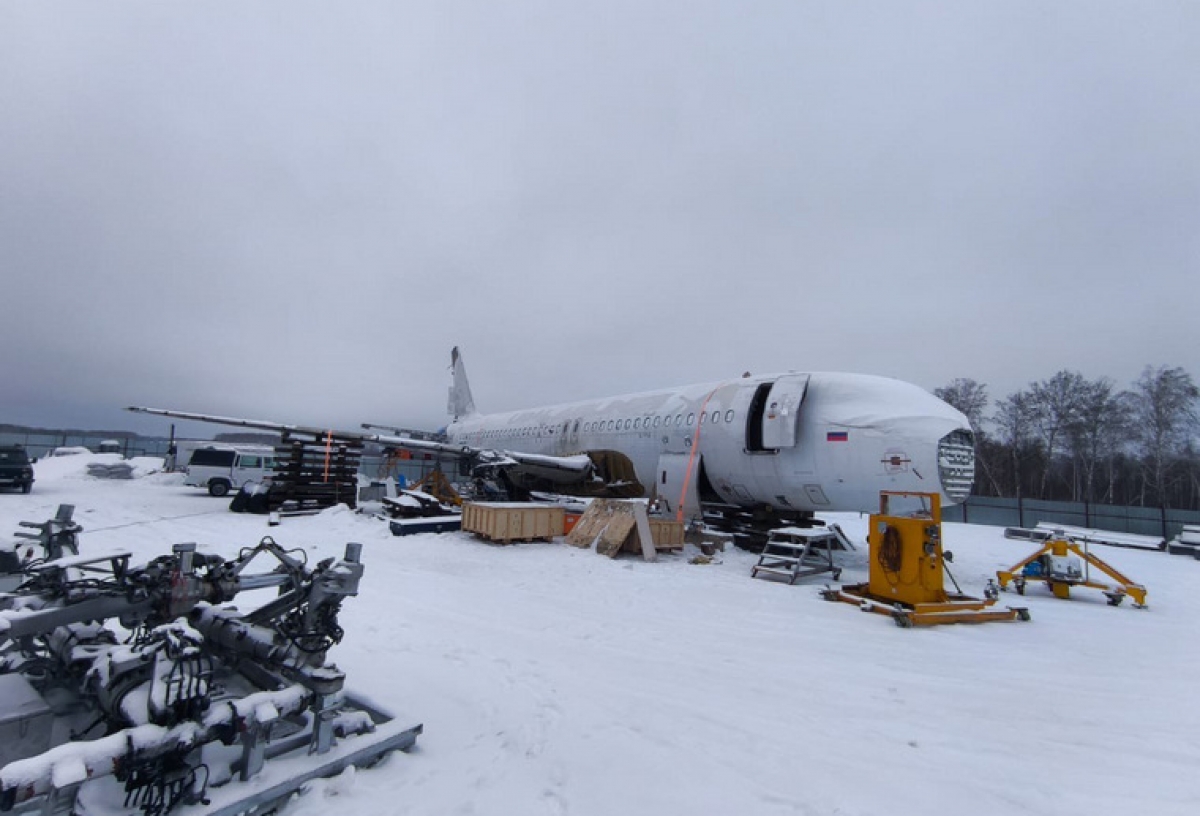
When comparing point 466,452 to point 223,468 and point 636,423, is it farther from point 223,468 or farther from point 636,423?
point 223,468

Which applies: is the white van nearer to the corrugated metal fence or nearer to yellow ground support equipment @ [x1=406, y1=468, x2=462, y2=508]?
yellow ground support equipment @ [x1=406, y1=468, x2=462, y2=508]

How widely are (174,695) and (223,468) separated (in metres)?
26.8

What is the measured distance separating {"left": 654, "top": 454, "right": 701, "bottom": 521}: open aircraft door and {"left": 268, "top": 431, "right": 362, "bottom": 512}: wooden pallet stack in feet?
31.6

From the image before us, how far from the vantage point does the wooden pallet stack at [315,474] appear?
686 inches

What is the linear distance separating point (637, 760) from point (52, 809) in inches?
115

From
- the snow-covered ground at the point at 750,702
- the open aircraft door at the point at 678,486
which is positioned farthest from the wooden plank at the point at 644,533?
the snow-covered ground at the point at 750,702

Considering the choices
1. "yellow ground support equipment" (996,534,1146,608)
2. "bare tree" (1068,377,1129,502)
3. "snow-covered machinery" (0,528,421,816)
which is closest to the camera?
"snow-covered machinery" (0,528,421,816)

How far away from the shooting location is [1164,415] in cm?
3566

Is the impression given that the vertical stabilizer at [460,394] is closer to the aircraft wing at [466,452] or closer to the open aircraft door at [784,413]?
the aircraft wing at [466,452]

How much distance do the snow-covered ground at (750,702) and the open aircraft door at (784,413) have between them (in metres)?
3.89

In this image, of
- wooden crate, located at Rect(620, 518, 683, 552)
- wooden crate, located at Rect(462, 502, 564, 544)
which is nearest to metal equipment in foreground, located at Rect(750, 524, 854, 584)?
wooden crate, located at Rect(620, 518, 683, 552)

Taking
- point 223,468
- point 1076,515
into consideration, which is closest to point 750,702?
point 1076,515

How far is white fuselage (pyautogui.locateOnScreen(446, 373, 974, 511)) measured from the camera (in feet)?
35.3

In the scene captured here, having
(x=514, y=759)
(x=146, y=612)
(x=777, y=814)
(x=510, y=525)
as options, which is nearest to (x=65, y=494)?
(x=510, y=525)
